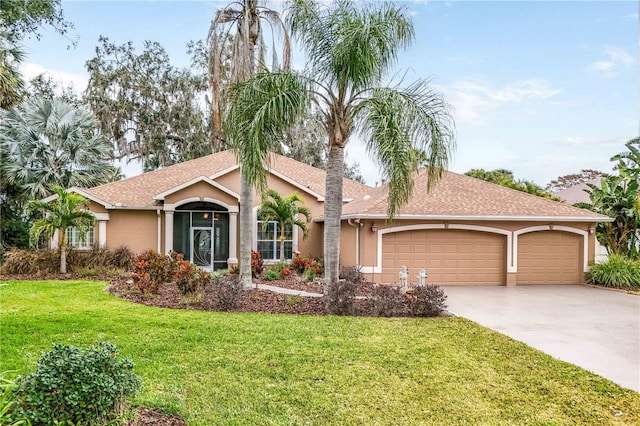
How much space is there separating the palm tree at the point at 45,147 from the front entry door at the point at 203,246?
6.36 metres

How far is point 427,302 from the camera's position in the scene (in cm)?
907

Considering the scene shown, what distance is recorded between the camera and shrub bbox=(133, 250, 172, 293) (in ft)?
35.5

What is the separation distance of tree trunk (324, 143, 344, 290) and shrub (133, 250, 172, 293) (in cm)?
484

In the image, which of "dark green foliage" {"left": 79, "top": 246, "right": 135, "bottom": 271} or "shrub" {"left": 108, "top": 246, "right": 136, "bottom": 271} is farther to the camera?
"shrub" {"left": 108, "top": 246, "right": 136, "bottom": 271}

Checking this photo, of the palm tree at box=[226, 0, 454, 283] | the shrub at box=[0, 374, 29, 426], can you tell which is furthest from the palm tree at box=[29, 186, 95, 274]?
the shrub at box=[0, 374, 29, 426]

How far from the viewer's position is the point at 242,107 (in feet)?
30.0

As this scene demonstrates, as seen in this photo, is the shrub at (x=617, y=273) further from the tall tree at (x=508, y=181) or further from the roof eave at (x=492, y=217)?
the tall tree at (x=508, y=181)

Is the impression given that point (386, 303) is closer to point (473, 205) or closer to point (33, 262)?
point (473, 205)

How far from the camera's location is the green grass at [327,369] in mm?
4457

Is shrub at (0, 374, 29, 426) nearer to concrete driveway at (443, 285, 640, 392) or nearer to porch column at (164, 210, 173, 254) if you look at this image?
concrete driveway at (443, 285, 640, 392)

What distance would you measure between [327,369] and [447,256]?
32.3 feet

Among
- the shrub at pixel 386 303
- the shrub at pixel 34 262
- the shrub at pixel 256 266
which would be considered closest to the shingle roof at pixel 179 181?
the shrub at pixel 34 262

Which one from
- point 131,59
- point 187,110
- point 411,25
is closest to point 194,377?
point 411,25

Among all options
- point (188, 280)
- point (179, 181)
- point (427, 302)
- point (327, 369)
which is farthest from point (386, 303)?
point (179, 181)
